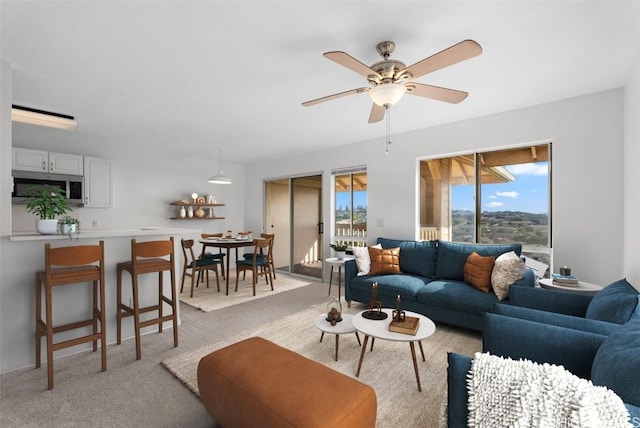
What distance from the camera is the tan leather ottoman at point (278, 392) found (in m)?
1.30

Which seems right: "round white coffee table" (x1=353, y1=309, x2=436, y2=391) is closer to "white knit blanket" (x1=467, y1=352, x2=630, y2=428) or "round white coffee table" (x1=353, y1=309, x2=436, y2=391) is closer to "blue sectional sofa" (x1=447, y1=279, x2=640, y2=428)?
"blue sectional sofa" (x1=447, y1=279, x2=640, y2=428)

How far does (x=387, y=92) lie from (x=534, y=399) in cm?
185

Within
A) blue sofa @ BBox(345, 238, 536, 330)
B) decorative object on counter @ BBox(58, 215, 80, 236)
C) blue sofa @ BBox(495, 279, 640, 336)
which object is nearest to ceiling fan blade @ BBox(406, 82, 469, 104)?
blue sofa @ BBox(495, 279, 640, 336)

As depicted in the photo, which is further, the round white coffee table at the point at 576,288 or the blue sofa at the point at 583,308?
the round white coffee table at the point at 576,288

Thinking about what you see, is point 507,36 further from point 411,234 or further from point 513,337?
point 411,234

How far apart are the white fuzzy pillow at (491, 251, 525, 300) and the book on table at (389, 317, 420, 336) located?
1173 mm

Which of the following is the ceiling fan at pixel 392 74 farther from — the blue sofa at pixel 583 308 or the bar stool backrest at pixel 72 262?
the bar stool backrest at pixel 72 262

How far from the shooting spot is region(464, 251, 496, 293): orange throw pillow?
311 cm

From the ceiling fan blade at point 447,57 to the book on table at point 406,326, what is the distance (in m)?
1.80

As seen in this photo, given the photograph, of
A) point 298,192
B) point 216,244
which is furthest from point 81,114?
point 298,192

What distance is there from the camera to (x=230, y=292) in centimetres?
474

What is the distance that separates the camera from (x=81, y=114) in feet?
11.9

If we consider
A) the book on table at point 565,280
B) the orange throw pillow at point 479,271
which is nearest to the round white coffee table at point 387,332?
the orange throw pillow at point 479,271

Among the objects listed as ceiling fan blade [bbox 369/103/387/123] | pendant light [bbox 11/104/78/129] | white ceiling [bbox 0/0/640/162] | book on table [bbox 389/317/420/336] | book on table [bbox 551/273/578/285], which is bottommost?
book on table [bbox 389/317/420/336]
